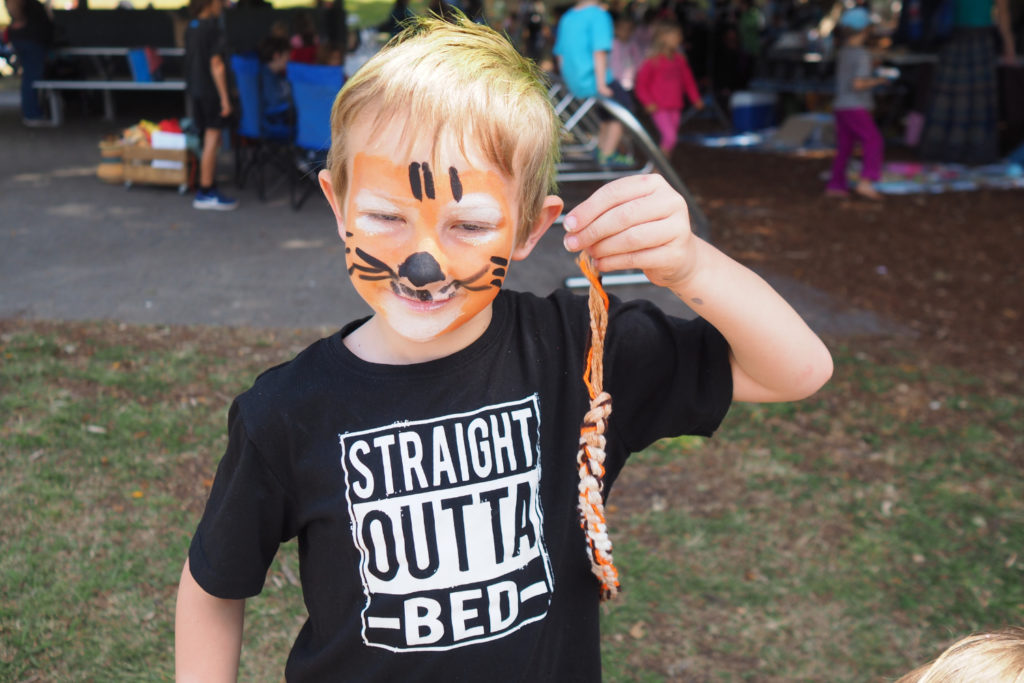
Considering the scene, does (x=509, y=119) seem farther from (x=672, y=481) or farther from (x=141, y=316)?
(x=141, y=316)

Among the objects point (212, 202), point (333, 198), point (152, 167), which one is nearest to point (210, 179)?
point (212, 202)

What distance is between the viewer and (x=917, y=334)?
541 cm

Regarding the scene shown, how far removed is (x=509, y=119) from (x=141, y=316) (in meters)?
4.34

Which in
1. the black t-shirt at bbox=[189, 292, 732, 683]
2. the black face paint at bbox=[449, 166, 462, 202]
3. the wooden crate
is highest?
the black face paint at bbox=[449, 166, 462, 202]

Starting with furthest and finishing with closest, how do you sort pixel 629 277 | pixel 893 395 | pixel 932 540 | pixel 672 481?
pixel 629 277
pixel 893 395
pixel 672 481
pixel 932 540

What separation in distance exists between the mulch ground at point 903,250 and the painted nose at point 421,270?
445 cm

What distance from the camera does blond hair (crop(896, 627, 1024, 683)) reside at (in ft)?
3.26

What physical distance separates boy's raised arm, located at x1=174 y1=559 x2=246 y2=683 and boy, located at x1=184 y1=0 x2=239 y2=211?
6.74 metres

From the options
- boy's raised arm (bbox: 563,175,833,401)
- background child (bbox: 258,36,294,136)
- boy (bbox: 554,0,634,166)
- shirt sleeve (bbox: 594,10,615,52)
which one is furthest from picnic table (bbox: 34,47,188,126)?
boy's raised arm (bbox: 563,175,833,401)

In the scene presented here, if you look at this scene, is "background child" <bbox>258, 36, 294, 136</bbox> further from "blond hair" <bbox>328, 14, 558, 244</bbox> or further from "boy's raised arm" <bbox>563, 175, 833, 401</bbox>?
"boy's raised arm" <bbox>563, 175, 833, 401</bbox>

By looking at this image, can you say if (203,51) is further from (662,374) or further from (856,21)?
(662,374)

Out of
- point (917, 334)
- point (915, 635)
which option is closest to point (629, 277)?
point (917, 334)

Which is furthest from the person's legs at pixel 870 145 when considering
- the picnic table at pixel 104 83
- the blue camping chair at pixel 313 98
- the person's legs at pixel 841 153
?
the picnic table at pixel 104 83

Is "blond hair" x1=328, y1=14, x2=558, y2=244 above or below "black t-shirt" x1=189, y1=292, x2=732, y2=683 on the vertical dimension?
above
